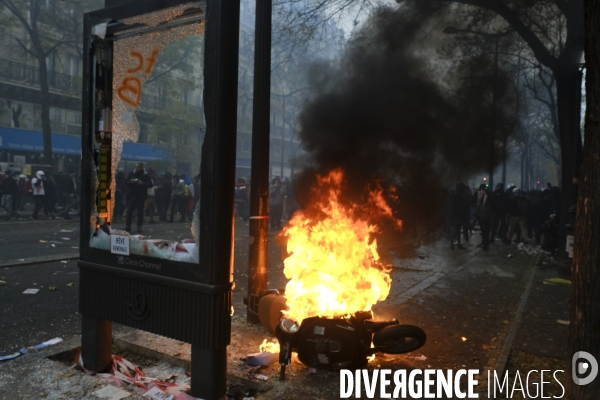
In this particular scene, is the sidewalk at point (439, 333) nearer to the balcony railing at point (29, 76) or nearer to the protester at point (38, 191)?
the protester at point (38, 191)

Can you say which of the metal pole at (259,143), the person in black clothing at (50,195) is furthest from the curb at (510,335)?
the person in black clothing at (50,195)

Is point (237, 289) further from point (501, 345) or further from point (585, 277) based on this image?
point (585, 277)

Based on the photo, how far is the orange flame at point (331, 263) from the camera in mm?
4488

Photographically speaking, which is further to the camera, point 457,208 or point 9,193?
point 9,193

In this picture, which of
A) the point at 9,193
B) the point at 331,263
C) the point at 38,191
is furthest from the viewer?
the point at 38,191

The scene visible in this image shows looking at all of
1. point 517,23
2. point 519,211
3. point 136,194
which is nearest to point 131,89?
point 517,23

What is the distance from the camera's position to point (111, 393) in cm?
345

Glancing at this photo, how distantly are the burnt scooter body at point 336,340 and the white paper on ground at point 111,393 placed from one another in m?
1.20

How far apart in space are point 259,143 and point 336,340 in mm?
2308

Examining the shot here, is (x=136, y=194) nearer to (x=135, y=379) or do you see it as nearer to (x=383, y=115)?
(x=383, y=115)

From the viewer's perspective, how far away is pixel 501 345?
493 cm

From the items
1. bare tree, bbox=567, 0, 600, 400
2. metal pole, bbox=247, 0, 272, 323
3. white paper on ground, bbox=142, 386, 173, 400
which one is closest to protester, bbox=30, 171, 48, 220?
metal pole, bbox=247, 0, 272, 323

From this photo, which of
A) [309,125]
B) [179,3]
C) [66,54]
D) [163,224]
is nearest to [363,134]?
[309,125]

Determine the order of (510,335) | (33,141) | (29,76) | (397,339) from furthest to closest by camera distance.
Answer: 1. (29,76)
2. (33,141)
3. (510,335)
4. (397,339)
